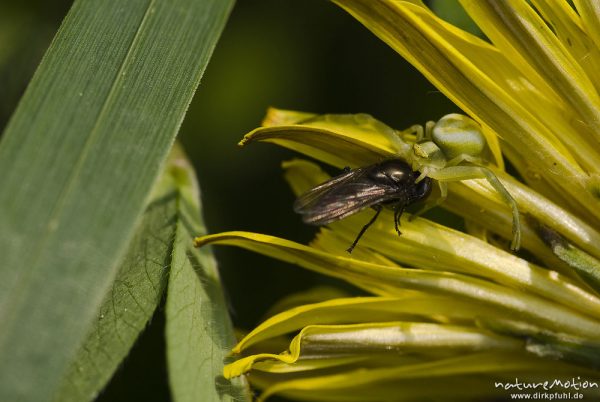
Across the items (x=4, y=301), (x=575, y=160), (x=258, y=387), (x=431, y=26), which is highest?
(x=431, y=26)

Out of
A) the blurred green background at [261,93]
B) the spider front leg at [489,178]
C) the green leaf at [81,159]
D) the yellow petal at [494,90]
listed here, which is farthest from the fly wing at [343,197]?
the blurred green background at [261,93]

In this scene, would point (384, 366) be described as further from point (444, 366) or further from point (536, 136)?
point (536, 136)

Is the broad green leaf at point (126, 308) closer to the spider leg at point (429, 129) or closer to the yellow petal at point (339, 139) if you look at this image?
the yellow petal at point (339, 139)

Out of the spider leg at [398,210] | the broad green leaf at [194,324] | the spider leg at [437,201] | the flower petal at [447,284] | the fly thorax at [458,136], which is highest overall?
the fly thorax at [458,136]

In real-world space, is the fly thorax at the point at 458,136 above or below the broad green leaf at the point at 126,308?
above

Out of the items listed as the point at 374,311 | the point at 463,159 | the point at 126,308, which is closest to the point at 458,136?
the point at 463,159

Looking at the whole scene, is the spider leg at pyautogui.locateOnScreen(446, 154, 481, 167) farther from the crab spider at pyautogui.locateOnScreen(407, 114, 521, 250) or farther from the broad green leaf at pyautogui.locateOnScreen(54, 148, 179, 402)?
the broad green leaf at pyautogui.locateOnScreen(54, 148, 179, 402)

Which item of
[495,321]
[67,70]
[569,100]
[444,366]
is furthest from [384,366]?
[67,70]
